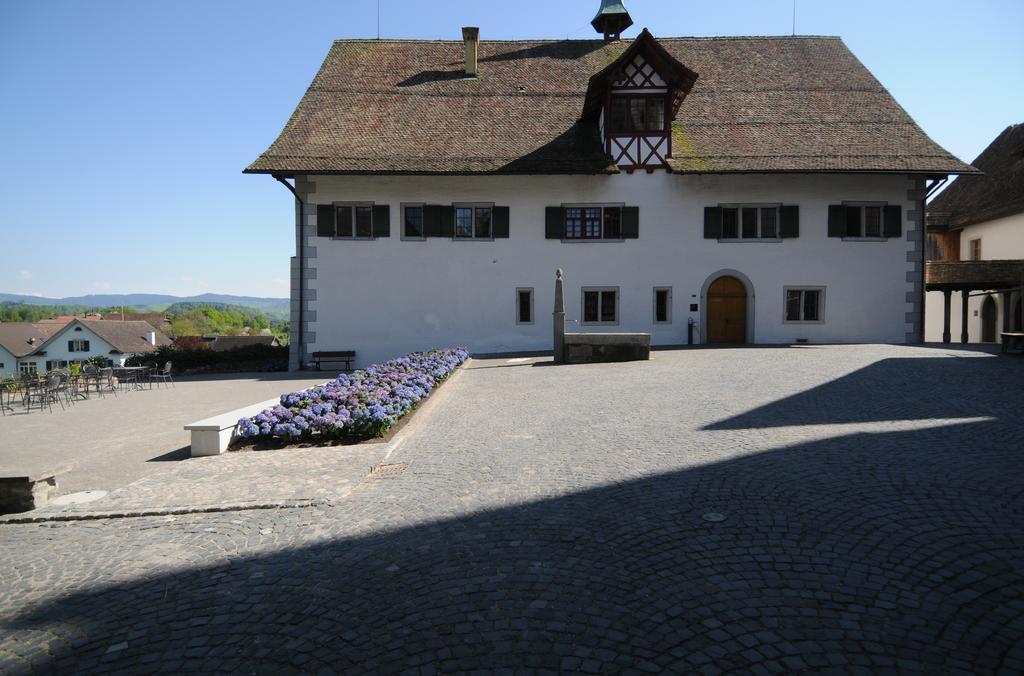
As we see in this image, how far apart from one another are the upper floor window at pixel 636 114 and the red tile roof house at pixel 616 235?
50 millimetres

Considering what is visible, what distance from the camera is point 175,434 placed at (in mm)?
11070

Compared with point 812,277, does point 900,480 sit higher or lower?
lower

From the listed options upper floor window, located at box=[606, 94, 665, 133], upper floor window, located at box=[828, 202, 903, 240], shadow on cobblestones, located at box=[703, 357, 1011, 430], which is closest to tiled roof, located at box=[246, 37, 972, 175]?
upper floor window, located at box=[606, 94, 665, 133]

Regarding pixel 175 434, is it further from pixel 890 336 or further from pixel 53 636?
pixel 890 336

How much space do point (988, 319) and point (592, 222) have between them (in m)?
20.6

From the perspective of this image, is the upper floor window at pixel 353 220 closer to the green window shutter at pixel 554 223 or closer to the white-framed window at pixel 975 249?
the green window shutter at pixel 554 223

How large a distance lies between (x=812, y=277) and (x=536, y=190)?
32.9 feet

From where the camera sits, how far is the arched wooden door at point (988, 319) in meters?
29.8

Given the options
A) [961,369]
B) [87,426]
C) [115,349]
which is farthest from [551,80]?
[115,349]

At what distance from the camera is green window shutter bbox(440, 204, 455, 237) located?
22.6 metres

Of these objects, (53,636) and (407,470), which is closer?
(53,636)

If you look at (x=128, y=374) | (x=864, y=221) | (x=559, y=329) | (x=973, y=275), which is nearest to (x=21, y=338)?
(x=128, y=374)

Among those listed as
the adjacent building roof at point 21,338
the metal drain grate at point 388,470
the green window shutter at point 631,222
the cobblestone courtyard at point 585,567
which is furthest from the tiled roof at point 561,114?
the adjacent building roof at point 21,338

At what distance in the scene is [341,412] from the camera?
945cm
